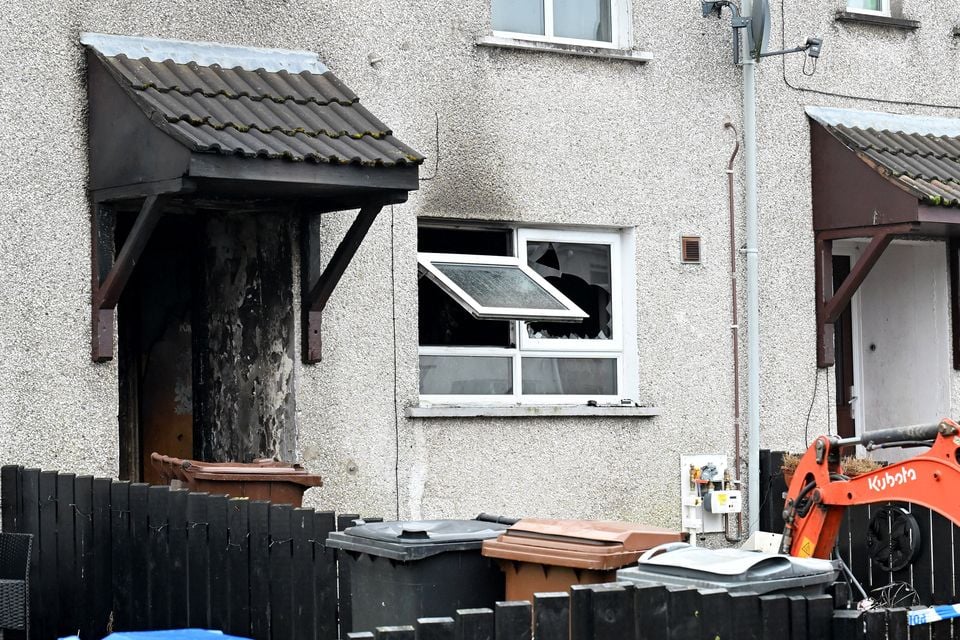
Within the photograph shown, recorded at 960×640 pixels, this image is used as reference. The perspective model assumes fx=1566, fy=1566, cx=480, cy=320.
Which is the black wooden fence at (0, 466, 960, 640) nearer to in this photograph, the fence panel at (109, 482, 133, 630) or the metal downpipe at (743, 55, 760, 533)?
the fence panel at (109, 482, 133, 630)

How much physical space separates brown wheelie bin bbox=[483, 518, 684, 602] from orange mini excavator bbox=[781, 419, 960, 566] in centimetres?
177

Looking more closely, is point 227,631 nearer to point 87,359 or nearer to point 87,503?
point 87,503

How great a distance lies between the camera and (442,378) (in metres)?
11.4

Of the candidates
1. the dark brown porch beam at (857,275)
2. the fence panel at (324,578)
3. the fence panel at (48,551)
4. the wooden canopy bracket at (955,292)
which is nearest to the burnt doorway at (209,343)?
the fence panel at (48,551)

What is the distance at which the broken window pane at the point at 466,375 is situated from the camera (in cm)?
1132

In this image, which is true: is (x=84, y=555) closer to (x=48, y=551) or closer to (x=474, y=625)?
(x=48, y=551)

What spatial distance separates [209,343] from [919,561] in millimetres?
5109

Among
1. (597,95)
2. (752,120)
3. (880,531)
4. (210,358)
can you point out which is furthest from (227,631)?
(752,120)

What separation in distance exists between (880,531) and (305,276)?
13.5ft

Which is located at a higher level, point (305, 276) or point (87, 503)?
point (305, 276)

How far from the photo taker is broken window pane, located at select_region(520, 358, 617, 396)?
1167cm

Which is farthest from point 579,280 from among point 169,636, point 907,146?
point 169,636

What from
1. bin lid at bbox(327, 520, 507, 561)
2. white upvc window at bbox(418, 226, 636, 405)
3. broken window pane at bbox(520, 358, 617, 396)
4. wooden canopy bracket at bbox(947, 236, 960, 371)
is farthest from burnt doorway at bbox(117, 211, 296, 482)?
wooden canopy bracket at bbox(947, 236, 960, 371)

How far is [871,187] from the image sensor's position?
1209 cm
